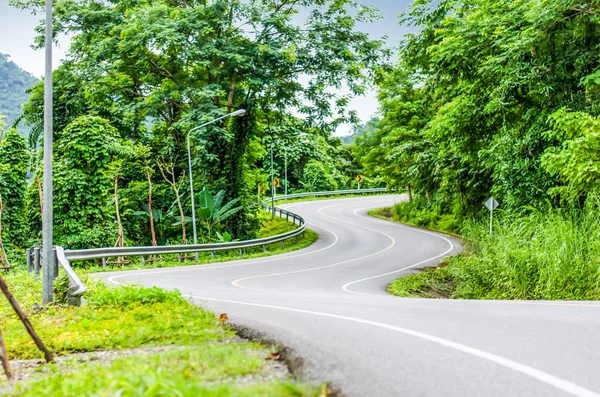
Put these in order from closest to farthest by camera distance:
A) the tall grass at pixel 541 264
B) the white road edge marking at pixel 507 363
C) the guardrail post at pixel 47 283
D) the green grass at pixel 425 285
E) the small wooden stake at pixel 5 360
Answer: the white road edge marking at pixel 507 363 → the small wooden stake at pixel 5 360 → the guardrail post at pixel 47 283 → the tall grass at pixel 541 264 → the green grass at pixel 425 285

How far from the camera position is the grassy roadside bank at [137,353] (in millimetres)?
3799

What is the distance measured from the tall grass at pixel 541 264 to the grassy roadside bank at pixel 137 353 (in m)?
8.04

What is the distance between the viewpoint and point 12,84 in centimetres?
14938

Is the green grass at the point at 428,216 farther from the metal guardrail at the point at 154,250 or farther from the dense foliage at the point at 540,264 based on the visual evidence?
the dense foliage at the point at 540,264

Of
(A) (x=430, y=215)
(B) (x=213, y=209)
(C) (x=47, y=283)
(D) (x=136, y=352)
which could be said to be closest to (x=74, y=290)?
(C) (x=47, y=283)

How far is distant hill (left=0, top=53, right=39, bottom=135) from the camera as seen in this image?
137125 millimetres

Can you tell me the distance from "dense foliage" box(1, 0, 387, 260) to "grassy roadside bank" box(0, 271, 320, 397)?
17.3 metres

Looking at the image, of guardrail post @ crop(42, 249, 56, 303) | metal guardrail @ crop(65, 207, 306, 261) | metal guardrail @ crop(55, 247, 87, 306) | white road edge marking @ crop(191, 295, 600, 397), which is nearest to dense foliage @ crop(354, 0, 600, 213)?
white road edge marking @ crop(191, 295, 600, 397)

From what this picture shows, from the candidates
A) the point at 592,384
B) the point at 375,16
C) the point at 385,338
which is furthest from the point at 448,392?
the point at 375,16

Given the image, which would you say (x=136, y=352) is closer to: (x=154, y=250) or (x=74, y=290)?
(x=74, y=290)

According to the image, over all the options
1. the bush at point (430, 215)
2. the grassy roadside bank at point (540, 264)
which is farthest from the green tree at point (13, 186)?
the bush at point (430, 215)

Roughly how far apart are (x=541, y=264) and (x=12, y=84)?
164m

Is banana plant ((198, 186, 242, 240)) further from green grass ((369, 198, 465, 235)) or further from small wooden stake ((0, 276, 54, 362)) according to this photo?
small wooden stake ((0, 276, 54, 362))

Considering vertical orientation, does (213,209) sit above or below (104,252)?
above
